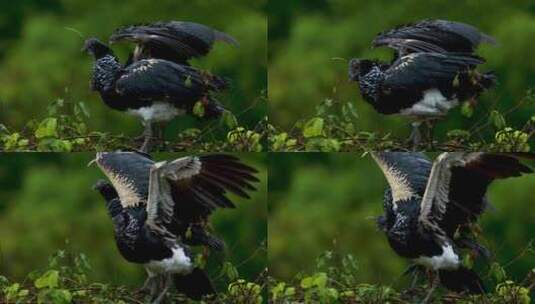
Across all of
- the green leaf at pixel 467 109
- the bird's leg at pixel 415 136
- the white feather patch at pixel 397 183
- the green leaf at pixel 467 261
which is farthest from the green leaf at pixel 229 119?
the green leaf at pixel 467 261

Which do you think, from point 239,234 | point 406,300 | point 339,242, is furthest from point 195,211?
point 406,300

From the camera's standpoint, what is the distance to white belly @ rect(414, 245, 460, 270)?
14.2 ft

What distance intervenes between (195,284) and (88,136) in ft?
2.02

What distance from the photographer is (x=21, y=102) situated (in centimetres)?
448

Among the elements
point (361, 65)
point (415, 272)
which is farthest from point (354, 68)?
point (415, 272)

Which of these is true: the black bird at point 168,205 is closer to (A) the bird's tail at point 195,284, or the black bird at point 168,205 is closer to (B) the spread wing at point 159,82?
(A) the bird's tail at point 195,284

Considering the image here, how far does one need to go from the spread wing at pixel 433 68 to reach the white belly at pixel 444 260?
54 centimetres

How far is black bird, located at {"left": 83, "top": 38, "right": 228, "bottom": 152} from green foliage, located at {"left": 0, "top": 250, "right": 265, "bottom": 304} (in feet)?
1.56

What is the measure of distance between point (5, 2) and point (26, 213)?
2.38 ft

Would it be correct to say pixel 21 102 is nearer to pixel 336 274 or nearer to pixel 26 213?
pixel 26 213

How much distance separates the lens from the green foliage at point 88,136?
441 centimetres

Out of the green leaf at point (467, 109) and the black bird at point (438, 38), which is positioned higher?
the black bird at point (438, 38)

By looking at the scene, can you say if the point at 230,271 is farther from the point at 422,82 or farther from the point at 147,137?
the point at 422,82

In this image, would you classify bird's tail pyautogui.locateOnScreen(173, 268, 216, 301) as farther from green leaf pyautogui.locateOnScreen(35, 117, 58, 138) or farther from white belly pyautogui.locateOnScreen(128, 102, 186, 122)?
green leaf pyautogui.locateOnScreen(35, 117, 58, 138)
